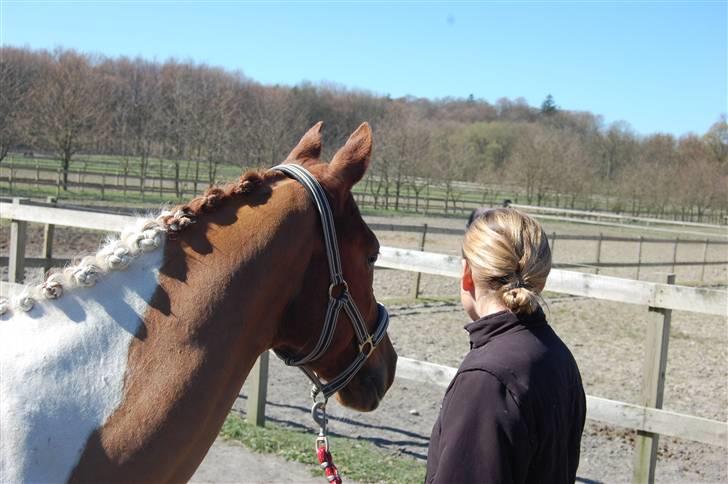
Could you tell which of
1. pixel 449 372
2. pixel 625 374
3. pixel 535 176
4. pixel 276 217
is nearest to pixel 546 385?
pixel 276 217

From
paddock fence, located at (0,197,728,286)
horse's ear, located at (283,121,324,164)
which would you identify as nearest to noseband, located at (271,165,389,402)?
horse's ear, located at (283,121,324,164)

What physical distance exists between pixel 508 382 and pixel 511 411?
0.20 feet

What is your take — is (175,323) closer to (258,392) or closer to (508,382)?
(508,382)

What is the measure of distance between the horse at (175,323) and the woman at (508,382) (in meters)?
0.44

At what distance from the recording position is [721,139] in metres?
50.5

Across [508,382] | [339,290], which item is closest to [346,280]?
[339,290]

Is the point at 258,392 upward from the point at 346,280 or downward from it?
downward

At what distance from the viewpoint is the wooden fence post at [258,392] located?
5277 millimetres

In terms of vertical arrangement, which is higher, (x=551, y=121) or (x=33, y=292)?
(x=551, y=121)

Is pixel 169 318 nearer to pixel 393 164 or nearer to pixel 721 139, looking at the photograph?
pixel 393 164

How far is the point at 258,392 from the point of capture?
5316 mm

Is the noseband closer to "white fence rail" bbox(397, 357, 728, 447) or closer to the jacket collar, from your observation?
the jacket collar

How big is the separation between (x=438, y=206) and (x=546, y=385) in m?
40.7

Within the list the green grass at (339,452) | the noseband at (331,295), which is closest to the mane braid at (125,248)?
the noseband at (331,295)
